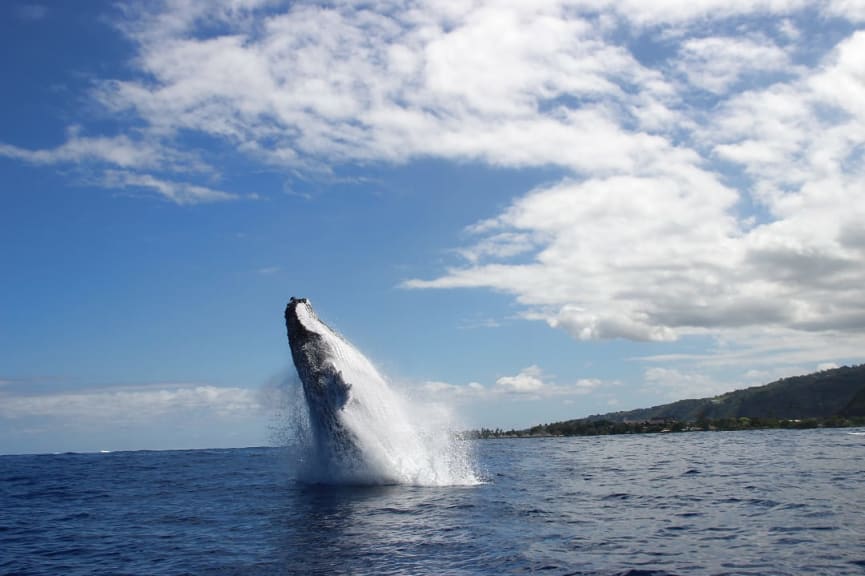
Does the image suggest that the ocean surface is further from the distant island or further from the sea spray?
the distant island

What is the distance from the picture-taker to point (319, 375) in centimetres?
3136

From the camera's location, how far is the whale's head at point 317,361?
3097 centimetres

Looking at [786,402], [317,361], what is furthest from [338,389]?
[786,402]

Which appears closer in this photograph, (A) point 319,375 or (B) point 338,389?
(B) point 338,389

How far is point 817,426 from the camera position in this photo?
4326 inches

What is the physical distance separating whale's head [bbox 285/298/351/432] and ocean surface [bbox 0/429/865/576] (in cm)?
391

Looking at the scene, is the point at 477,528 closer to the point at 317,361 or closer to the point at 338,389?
the point at 338,389

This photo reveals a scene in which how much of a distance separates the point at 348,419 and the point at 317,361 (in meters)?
3.18

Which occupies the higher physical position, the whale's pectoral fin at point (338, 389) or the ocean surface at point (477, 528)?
the whale's pectoral fin at point (338, 389)

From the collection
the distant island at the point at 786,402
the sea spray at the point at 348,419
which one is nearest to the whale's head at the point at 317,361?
the sea spray at the point at 348,419

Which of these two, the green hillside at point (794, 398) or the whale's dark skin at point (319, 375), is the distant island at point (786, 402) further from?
the whale's dark skin at point (319, 375)

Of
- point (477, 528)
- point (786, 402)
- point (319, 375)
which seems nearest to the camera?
point (477, 528)

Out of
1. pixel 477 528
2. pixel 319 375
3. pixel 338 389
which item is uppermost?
pixel 319 375

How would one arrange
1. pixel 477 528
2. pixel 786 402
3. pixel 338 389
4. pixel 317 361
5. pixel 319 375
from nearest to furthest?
pixel 477 528, pixel 338 389, pixel 319 375, pixel 317 361, pixel 786 402
